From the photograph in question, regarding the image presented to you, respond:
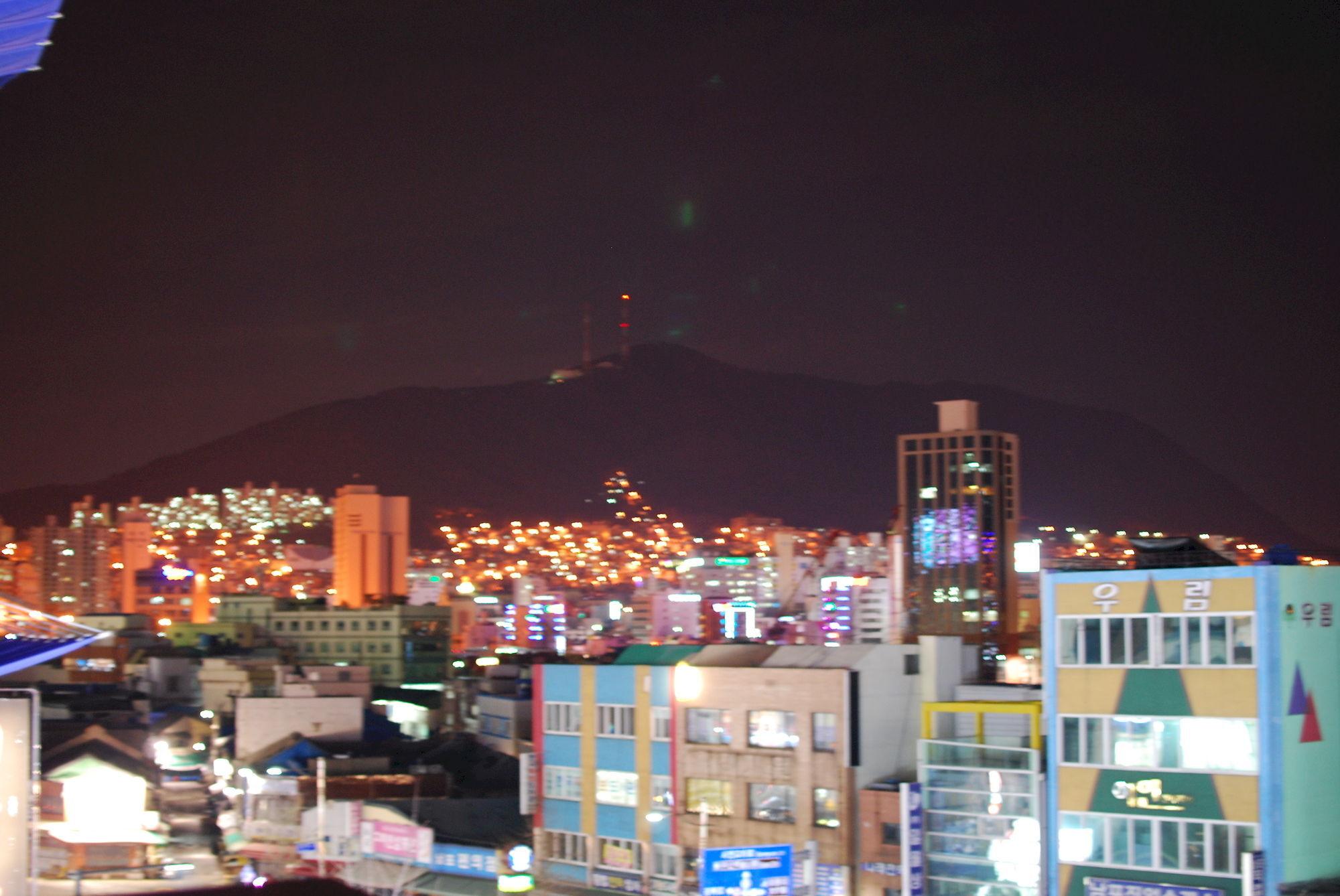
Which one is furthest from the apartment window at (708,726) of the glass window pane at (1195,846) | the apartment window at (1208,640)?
the glass window pane at (1195,846)

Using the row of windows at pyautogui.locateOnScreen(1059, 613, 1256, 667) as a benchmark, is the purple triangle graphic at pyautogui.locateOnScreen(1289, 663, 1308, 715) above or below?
below

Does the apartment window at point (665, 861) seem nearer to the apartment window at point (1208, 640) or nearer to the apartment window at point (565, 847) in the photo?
the apartment window at point (565, 847)

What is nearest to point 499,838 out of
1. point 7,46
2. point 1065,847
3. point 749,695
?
point 749,695

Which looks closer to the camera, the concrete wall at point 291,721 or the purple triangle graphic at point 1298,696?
the purple triangle graphic at point 1298,696

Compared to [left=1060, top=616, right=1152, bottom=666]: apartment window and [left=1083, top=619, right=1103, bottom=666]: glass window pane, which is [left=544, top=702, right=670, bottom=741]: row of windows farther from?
[left=1083, top=619, right=1103, bottom=666]: glass window pane

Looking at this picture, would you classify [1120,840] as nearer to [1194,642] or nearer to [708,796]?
[1194,642]

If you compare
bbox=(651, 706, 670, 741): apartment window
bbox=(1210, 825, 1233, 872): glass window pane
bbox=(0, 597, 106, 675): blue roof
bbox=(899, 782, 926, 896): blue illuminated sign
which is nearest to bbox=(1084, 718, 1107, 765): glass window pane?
bbox=(1210, 825, 1233, 872): glass window pane

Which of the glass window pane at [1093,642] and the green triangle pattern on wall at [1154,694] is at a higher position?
the glass window pane at [1093,642]
